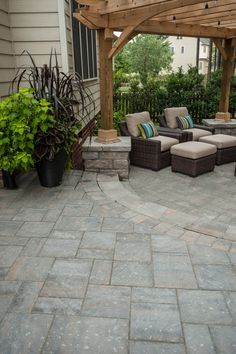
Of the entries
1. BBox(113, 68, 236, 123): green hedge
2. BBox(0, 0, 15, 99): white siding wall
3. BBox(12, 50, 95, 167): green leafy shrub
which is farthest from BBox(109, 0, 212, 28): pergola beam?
BBox(113, 68, 236, 123): green hedge

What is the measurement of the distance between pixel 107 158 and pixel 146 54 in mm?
20237

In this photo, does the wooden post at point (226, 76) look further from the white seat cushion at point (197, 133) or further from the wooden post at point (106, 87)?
the wooden post at point (106, 87)

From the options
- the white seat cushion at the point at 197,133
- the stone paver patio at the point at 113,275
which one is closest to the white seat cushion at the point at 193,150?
the white seat cushion at the point at 197,133

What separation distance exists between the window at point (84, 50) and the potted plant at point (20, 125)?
2.01 m

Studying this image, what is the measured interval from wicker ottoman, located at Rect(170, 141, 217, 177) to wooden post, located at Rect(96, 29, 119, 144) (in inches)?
41.4

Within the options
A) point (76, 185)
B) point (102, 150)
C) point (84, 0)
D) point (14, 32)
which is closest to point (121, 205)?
point (76, 185)

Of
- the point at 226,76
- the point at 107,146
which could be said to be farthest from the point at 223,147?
the point at 226,76

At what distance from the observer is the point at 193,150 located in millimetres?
4672

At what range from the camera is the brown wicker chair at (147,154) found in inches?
194

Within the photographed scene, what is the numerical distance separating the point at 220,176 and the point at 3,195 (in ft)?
10.8

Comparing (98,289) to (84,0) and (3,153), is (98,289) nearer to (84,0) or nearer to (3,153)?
(3,153)

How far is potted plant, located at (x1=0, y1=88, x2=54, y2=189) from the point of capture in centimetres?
332

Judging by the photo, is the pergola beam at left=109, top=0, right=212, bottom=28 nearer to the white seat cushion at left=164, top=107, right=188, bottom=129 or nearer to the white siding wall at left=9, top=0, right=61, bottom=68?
the white siding wall at left=9, top=0, right=61, bottom=68

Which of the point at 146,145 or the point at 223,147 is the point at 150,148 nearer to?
the point at 146,145
